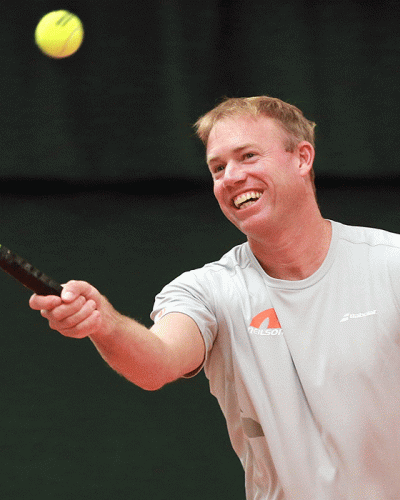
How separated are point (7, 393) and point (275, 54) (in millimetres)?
1764

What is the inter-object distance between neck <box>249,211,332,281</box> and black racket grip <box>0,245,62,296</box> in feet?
2.37

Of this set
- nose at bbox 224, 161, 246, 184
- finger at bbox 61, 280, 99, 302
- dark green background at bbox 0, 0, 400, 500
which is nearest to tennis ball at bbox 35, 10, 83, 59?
dark green background at bbox 0, 0, 400, 500

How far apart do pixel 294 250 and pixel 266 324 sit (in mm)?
212

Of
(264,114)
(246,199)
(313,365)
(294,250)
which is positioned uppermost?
(264,114)

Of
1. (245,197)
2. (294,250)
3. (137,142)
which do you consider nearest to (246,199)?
(245,197)

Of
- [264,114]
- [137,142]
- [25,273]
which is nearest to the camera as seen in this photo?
[25,273]

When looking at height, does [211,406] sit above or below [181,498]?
above

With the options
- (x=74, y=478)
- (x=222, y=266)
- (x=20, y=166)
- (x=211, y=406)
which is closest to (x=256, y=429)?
(x=222, y=266)

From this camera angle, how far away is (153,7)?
8.68ft

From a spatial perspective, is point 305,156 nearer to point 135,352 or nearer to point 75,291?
point 135,352

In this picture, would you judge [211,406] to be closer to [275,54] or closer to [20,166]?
[20,166]

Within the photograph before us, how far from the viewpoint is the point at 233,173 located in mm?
1716

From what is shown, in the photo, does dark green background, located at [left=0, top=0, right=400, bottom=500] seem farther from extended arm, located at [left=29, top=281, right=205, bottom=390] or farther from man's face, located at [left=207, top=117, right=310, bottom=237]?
extended arm, located at [left=29, top=281, right=205, bottom=390]

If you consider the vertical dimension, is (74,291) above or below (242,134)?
below
